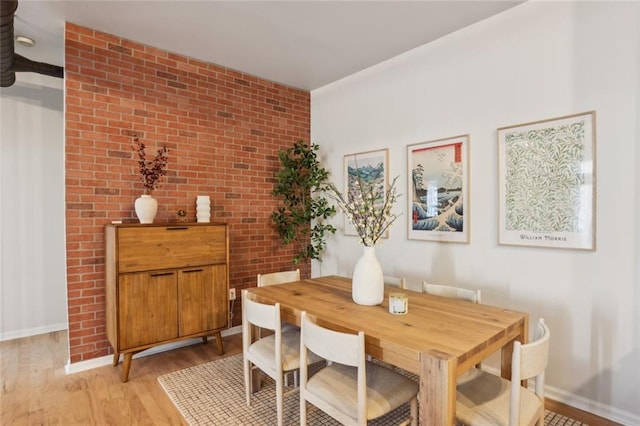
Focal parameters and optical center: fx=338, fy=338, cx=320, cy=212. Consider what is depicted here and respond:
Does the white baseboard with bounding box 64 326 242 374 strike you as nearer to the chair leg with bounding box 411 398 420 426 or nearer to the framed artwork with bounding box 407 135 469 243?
the chair leg with bounding box 411 398 420 426

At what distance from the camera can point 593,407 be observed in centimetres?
218

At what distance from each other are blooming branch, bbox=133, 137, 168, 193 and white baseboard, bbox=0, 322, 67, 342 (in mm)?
2160

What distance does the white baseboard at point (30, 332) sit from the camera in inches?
139

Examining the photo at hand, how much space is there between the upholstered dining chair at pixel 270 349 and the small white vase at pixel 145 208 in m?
1.22

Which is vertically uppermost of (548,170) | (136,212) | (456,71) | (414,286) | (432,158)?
(456,71)

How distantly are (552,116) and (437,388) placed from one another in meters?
2.06

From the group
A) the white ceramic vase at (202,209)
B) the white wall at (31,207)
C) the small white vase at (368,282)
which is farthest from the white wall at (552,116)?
the white wall at (31,207)

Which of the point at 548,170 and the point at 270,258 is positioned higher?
the point at 548,170

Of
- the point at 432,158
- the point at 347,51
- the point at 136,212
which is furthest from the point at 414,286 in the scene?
the point at 136,212

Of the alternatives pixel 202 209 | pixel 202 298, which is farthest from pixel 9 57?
pixel 202 298

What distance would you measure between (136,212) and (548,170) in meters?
3.25

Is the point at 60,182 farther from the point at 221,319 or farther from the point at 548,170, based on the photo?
the point at 548,170

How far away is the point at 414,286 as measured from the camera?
318cm

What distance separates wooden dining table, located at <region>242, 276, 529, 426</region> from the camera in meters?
1.32
